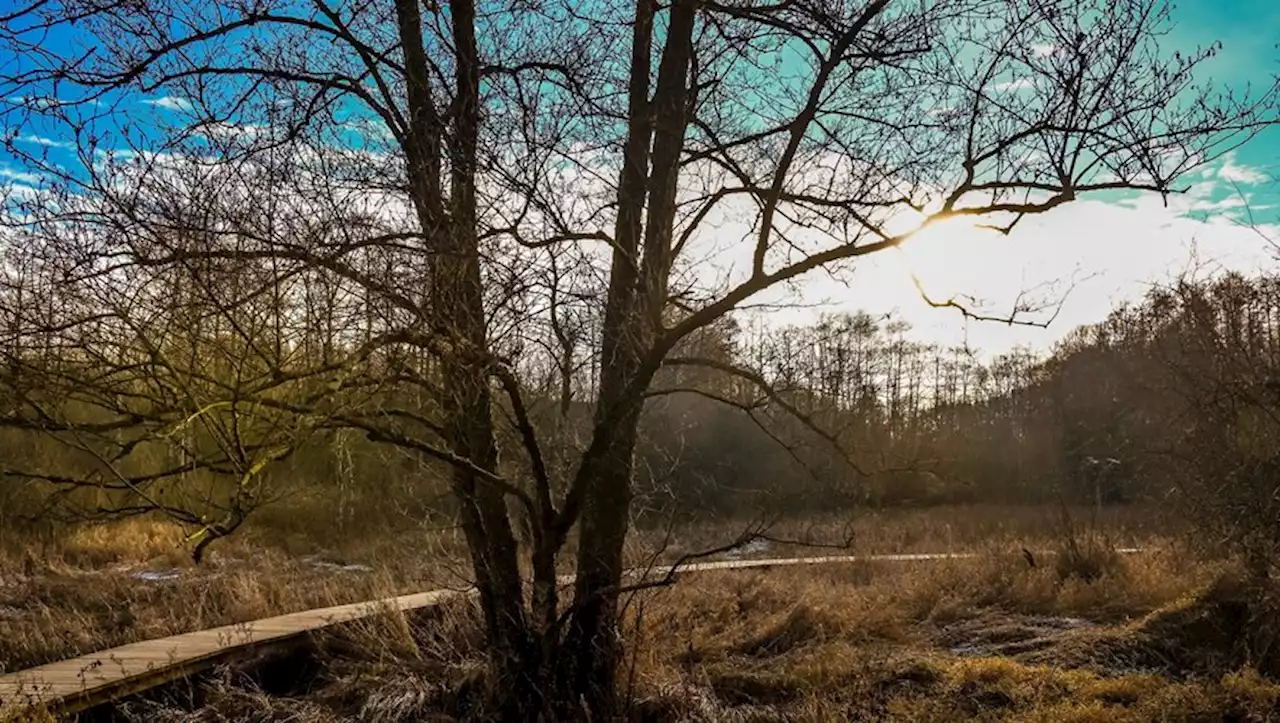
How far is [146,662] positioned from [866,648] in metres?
5.77

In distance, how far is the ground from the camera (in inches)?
282

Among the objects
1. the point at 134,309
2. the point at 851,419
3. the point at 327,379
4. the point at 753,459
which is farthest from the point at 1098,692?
the point at 753,459

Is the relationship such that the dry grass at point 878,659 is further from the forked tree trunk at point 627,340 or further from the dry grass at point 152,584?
the dry grass at point 152,584

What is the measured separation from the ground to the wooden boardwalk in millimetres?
181

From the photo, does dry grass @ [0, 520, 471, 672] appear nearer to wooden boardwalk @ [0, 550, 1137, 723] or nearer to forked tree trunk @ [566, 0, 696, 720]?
wooden boardwalk @ [0, 550, 1137, 723]

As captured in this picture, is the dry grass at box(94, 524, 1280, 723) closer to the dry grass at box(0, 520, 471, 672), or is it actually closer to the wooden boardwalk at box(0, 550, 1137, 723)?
the wooden boardwalk at box(0, 550, 1137, 723)

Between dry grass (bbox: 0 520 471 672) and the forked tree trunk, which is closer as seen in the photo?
the forked tree trunk

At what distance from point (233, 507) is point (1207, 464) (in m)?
8.46

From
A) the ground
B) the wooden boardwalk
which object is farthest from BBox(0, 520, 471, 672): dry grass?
the wooden boardwalk

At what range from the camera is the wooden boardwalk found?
6852 millimetres

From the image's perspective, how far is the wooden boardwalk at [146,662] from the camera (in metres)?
6.85

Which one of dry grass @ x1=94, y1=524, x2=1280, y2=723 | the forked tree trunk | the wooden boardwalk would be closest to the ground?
dry grass @ x1=94, y1=524, x2=1280, y2=723

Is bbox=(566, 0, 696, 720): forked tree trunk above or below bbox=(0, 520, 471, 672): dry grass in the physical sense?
above

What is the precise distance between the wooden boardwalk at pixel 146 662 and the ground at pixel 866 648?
18cm
